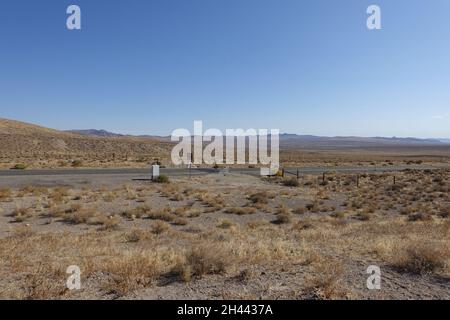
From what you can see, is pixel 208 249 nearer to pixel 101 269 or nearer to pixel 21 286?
pixel 101 269

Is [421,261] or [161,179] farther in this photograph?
[161,179]

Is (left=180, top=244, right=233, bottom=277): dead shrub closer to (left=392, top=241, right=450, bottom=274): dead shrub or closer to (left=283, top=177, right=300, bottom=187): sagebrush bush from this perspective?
(left=392, top=241, right=450, bottom=274): dead shrub

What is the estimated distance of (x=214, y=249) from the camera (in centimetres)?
732

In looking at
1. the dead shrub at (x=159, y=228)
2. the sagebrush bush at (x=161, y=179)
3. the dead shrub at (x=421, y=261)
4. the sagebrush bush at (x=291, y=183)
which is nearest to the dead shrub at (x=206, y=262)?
the dead shrub at (x=421, y=261)

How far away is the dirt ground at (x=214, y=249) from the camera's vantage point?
5.86 metres

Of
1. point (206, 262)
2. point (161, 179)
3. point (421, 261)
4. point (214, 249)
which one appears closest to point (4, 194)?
point (161, 179)

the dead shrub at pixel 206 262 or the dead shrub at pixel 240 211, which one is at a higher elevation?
the dead shrub at pixel 206 262

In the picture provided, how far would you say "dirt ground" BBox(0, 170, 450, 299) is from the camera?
586 cm

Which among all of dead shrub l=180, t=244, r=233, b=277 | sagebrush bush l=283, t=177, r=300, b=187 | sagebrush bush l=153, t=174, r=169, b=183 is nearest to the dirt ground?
dead shrub l=180, t=244, r=233, b=277

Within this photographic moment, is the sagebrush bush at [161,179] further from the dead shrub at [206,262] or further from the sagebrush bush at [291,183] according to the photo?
the dead shrub at [206,262]

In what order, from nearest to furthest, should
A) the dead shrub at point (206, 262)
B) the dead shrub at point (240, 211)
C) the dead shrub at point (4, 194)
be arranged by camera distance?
the dead shrub at point (206, 262) → the dead shrub at point (240, 211) → the dead shrub at point (4, 194)

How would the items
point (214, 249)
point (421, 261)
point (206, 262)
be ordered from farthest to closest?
point (214, 249), point (421, 261), point (206, 262)

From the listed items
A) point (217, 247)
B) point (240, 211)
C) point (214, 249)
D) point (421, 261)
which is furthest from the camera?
point (240, 211)

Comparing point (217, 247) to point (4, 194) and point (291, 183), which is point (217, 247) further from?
point (291, 183)
